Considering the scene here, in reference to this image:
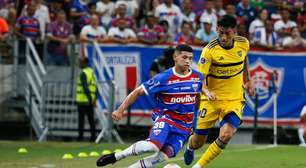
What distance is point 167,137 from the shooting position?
12250mm

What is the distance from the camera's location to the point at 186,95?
12.5m

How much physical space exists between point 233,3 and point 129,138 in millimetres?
5404

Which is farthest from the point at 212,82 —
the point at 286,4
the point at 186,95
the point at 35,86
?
the point at 286,4

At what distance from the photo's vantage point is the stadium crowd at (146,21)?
2317 centimetres

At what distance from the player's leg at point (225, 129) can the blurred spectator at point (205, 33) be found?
8.78 meters

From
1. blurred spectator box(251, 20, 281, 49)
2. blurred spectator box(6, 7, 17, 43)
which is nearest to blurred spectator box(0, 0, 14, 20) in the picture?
blurred spectator box(6, 7, 17, 43)

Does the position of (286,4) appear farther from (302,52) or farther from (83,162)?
(83,162)

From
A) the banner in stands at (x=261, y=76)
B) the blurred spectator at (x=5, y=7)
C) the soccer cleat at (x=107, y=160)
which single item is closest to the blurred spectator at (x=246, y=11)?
the banner in stands at (x=261, y=76)

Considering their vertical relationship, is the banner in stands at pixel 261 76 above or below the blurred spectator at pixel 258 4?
below

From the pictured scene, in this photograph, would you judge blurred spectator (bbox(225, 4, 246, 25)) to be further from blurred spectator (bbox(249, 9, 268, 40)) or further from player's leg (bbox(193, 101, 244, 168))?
player's leg (bbox(193, 101, 244, 168))

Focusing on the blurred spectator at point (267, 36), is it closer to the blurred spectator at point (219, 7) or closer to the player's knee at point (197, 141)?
the blurred spectator at point (219, 7)

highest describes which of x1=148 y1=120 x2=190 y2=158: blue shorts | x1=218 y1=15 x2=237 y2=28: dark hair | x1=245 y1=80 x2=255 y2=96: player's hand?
x1=218 y1=15 x2=237 y2=28: dark hair

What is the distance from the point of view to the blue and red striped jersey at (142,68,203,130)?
12375mm

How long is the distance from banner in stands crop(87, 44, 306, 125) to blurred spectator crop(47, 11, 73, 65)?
3.64 ft
